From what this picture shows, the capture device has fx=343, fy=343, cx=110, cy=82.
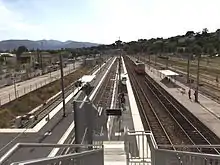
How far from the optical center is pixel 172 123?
19.0 metres

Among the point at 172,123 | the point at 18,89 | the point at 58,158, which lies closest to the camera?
the point at 58,158

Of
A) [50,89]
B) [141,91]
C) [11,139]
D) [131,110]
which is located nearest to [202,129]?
[131,110]

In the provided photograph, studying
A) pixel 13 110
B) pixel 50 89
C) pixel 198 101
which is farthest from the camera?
→ pixel 50 89

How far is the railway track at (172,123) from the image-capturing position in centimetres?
1528

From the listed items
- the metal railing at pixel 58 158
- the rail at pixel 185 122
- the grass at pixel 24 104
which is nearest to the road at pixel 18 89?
the grass at pixel 24 104

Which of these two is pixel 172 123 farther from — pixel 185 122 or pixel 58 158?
pixel 58 158

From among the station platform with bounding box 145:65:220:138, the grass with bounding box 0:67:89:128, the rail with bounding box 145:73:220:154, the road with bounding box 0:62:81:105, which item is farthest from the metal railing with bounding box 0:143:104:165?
the road with bounding box 0:62:81:105

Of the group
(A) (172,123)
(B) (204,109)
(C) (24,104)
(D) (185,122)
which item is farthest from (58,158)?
(C) (24,104)

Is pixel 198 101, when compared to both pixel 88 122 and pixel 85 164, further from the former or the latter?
pixel 85 164

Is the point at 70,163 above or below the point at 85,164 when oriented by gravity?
above

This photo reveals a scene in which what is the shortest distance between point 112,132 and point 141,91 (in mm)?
18788

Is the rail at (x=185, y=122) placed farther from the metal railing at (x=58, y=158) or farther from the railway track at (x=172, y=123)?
the metal railing at (x=58, y=158)

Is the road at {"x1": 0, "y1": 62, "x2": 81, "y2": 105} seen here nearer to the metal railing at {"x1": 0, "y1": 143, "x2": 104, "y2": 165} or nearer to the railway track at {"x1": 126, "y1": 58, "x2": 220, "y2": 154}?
the railway track at {"x1": 126, "y1": 58, "x2": 220, "y2": 154}

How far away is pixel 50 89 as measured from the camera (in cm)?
3959
